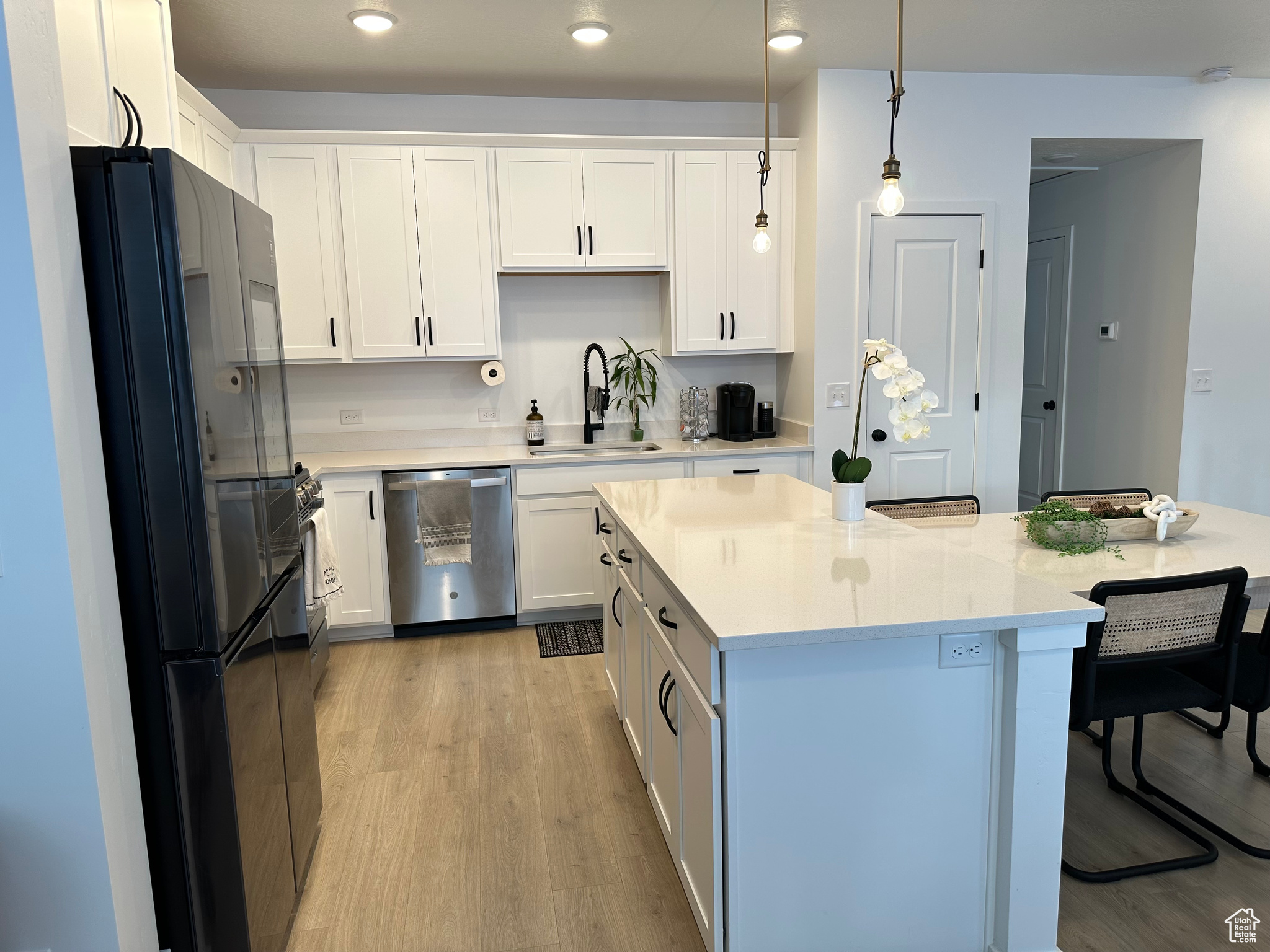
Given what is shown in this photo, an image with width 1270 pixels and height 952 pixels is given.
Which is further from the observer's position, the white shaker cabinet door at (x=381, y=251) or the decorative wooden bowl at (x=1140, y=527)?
the white shaker cabinet door at (x=381, y=251)

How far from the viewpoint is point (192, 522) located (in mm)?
1578

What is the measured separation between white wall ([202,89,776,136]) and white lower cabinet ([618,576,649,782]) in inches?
110

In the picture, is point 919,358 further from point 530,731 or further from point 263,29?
point 263,29

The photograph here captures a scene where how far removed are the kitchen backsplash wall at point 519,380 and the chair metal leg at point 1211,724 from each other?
8.69ft

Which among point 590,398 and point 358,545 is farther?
point 590,398

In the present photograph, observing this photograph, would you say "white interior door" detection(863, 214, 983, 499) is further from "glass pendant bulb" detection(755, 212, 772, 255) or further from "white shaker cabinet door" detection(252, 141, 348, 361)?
"white shaker cabinet door" detection(252, 141, 348, 361)

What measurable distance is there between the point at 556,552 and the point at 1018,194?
2.91 meters

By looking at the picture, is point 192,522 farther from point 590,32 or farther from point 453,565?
point 590,32

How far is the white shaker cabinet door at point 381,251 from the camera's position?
3980 millimetres

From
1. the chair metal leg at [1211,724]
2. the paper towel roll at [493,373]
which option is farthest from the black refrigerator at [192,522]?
the chair metal leg at [1211,724]

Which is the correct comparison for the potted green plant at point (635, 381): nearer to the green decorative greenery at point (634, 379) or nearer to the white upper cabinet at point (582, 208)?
the green decorative greenery at point (634, 379)

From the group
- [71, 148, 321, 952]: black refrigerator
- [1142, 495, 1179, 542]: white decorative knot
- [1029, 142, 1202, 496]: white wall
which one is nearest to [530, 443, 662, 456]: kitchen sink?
A: [1142, 495, 1179, 542]: white decorative knot

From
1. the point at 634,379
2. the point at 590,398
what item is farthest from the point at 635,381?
the point at 590,398

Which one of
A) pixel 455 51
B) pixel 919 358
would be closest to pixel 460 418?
pixel 455 51
